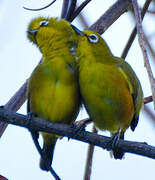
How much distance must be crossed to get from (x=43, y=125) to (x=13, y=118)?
25 centimetres

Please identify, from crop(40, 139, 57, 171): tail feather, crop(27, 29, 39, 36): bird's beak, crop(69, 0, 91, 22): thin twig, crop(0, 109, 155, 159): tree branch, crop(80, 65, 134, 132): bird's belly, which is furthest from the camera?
crop(69, 0, 91, 22): thin twig

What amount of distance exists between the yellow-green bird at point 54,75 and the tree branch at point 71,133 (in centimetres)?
32

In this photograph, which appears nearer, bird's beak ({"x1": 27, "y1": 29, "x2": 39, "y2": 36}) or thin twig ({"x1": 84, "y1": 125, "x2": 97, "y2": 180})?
thin twig ({"x1": 84, "y1": 125, "x2": 97, "y2": 180})

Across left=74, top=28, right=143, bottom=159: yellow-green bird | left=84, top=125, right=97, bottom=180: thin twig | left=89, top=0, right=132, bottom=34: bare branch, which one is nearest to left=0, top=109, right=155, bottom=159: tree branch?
left=74, top=28, right=143, bottom=159: yellow-green bird

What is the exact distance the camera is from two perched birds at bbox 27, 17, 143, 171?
11.0 ft

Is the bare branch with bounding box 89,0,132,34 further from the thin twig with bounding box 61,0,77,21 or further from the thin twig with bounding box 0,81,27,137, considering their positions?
the thin twig with bounding box 0,81,27,137

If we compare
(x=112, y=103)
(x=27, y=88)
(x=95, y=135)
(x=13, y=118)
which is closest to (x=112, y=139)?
(x=95, y=135)

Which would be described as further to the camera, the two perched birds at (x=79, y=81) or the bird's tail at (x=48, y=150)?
the bird's tail at (x=48, y=150)

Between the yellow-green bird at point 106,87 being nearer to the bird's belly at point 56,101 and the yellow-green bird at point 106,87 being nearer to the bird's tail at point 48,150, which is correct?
the bird's belly at point 56,101

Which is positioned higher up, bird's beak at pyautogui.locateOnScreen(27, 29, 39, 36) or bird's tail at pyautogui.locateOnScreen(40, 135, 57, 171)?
bird's beak at pyautogui.locateOnScreen(27, 29, 39, 36)

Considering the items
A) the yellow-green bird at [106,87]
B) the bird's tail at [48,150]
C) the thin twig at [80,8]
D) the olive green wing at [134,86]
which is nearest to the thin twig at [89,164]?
the yellow-green bird at [106,87]

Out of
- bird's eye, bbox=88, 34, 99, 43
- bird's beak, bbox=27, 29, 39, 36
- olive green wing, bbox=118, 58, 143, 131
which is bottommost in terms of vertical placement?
olive green wing, bbox=118, 58, 143, 131

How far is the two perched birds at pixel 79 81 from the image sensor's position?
334 cm

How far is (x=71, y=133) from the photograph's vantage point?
3104 millimetres
